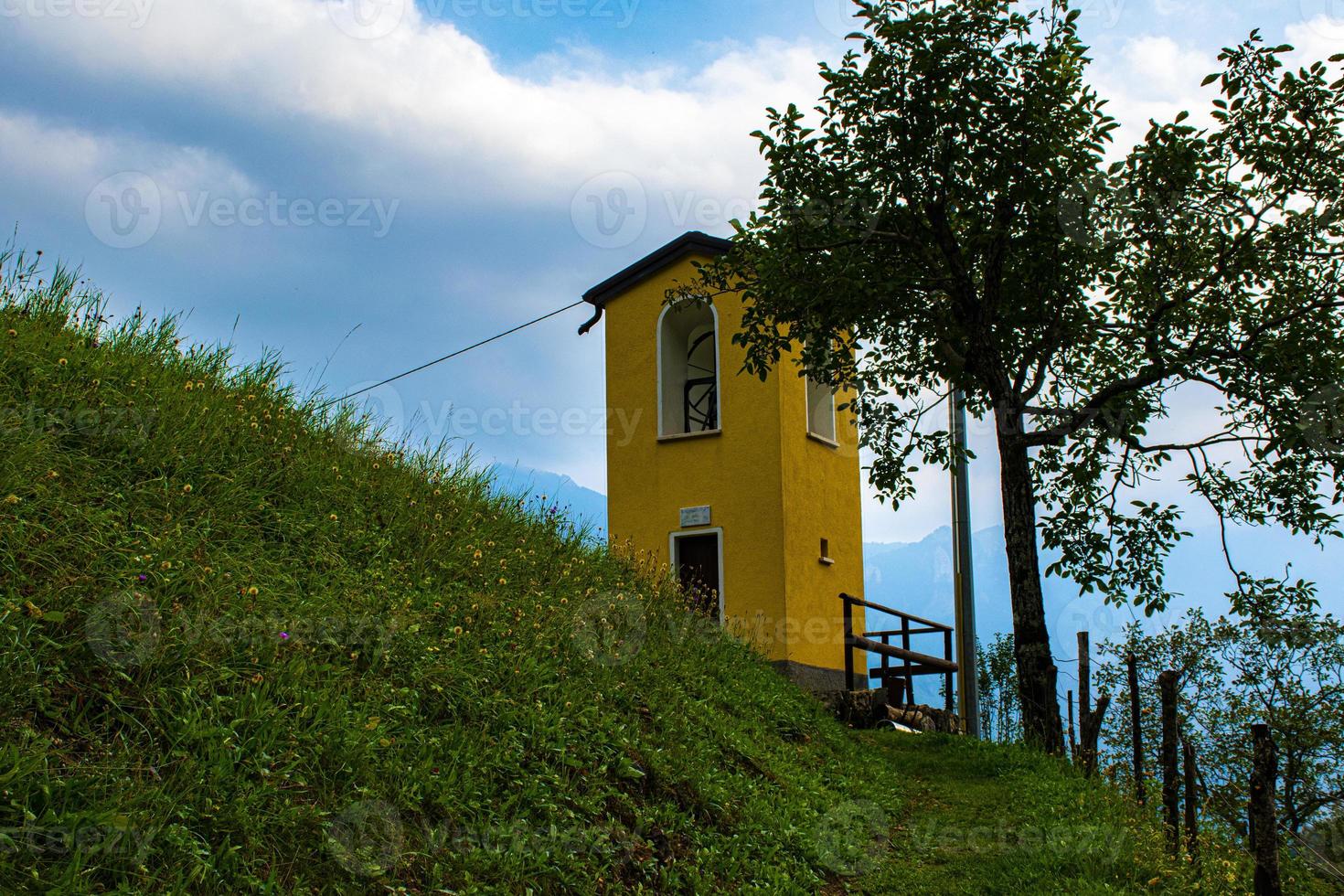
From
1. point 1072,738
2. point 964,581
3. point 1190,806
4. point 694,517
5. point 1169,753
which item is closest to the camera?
point 1190,806

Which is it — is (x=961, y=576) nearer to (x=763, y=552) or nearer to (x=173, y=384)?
(x=763, y=552)

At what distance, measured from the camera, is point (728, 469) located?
58.5 feet

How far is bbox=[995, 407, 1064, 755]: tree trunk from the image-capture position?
1241cm

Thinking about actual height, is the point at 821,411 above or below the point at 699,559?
above

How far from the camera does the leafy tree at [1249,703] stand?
20578 millimetres

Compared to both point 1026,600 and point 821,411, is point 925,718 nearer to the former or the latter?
point 1026,600

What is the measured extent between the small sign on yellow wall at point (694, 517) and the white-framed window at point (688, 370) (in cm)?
143

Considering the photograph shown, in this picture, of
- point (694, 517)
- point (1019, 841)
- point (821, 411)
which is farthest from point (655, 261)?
point (1019, 841)

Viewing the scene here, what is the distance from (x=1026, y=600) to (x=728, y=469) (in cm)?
623

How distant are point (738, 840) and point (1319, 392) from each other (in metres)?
9.63

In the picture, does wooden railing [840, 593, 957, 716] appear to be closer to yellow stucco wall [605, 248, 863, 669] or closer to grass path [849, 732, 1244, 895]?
yellow stucco wall [605, 248, 863, 669]

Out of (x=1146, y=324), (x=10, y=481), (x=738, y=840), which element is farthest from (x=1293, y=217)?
(x=10, y=481)

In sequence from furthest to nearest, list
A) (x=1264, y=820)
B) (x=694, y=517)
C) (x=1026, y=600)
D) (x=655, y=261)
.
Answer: (x=655, y=261)
(x=694, y=517)
(x=1026, y=600)
(x=1264, y=820)

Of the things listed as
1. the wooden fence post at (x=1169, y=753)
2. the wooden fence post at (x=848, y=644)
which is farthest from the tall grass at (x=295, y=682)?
the wooden fence post at (x=848, y=644)
